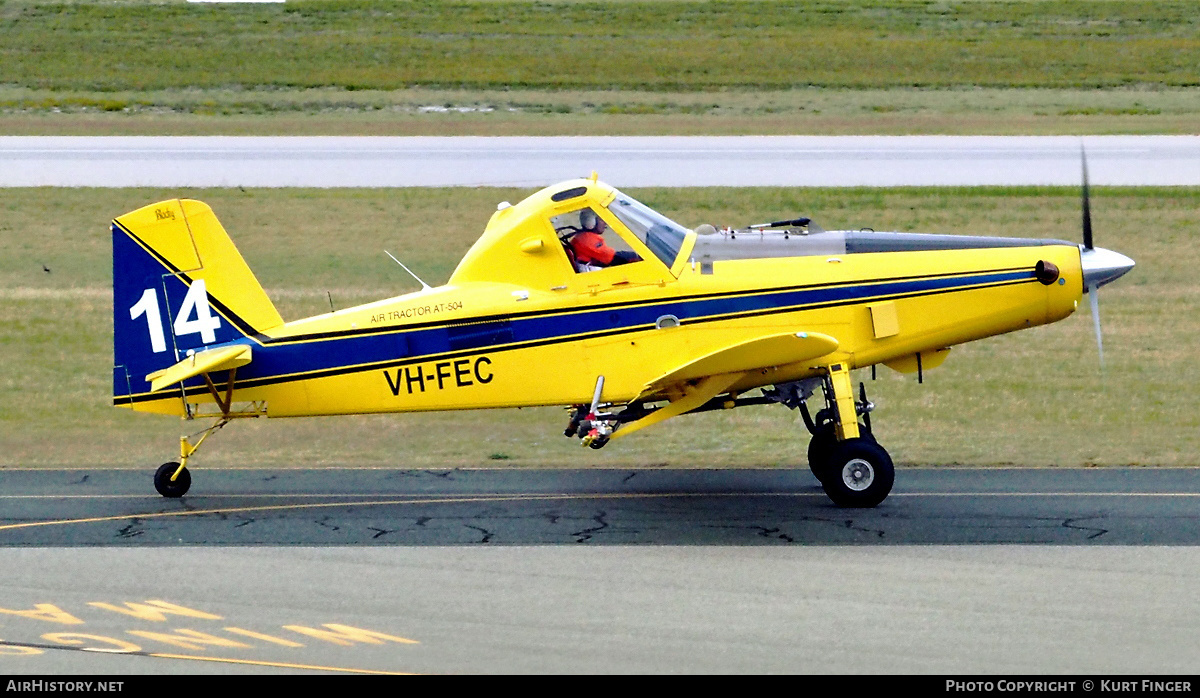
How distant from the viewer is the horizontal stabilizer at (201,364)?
40.2 feet

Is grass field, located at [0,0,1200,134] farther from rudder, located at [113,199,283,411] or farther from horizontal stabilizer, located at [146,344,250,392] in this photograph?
horizontal stabilizer, located at [146,344,250,392]

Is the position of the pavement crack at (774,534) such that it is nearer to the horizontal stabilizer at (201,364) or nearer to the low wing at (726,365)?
the low wing at (726,365)

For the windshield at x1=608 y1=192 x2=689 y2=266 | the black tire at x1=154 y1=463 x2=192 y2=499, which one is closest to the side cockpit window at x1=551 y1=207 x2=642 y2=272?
the windshield at x1=608 y1=192 x2=689 y2=266

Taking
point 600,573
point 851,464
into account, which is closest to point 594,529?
point 600,573

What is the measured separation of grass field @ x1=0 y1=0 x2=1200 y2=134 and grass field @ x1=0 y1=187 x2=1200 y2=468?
297 inches

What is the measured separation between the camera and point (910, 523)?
1167 cm

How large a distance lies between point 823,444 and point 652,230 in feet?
7.53

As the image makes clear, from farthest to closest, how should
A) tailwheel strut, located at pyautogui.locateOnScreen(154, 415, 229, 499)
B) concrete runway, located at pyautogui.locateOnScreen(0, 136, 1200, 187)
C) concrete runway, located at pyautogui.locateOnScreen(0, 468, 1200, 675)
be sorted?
concrete runway, located at pyautogui.locateOnScreen(0, 136, 1200, 187) < tailwheel strut, located at pyautogui.locateOnScreen(154, 415, 229, 499) < concrete runway, located at pyautogui.locateOnScreen(0, 468, 1200, 675)

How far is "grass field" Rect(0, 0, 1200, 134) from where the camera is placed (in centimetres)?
3419

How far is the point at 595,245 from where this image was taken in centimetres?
1223

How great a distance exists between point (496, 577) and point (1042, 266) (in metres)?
4.94

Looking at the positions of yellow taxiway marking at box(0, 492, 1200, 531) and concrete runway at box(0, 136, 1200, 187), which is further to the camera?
concrete runway at box(0, 136, 1200, 187)

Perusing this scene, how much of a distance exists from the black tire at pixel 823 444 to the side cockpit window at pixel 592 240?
216 centimetres

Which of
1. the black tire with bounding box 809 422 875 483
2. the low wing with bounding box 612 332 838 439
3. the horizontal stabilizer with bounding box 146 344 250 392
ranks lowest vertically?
the black tire with bounding box 809 422 875 483
